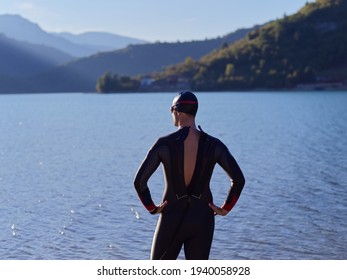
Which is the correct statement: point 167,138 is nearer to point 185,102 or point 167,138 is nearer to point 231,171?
point 185,102

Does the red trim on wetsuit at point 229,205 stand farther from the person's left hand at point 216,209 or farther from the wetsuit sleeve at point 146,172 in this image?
the wetsuit sleeve at point 146,172

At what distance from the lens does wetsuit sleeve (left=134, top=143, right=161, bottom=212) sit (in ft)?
23.3

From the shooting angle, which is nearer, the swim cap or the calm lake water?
the swim cap

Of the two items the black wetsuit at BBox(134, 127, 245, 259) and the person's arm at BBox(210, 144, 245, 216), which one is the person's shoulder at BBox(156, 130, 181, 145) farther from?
the person's arm at BBox(210, 144, 245, 216)

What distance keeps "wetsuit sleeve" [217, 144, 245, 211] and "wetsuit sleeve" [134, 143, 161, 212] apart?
25.9 inches

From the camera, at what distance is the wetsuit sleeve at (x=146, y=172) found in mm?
7102

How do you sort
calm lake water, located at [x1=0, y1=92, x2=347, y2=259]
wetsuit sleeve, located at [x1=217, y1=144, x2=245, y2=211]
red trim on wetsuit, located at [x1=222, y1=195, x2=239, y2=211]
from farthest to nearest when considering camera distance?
calm lake water, located at [x1=0, y1=92, x2=347, y2=259] < red trim on wetsuit, located at [x1=222, y1=195, x2=239, y2=211] < wetsuit sleeve, located at [x1=217, y1=144, x2=245, y2=211]

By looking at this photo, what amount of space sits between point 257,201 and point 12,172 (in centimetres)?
1514

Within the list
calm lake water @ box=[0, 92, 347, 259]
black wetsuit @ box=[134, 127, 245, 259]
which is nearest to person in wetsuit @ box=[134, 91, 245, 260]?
black wetsuit @ box=[134, 127, 245, 259]

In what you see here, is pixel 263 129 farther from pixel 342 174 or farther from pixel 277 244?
pixel 277 244

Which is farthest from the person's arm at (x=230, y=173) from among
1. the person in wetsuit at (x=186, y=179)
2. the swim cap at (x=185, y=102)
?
the swim cap at (x=185, y=102)

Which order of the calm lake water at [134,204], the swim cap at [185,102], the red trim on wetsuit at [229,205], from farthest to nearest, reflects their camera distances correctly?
the calm lake water at [134,204] → the red trim on wetsuit at [229,205] → the swim cap at [185,102]

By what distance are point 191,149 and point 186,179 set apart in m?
0.32

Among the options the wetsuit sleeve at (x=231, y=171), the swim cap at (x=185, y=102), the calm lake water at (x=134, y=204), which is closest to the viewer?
the swim cap at (x=185, y=102)
